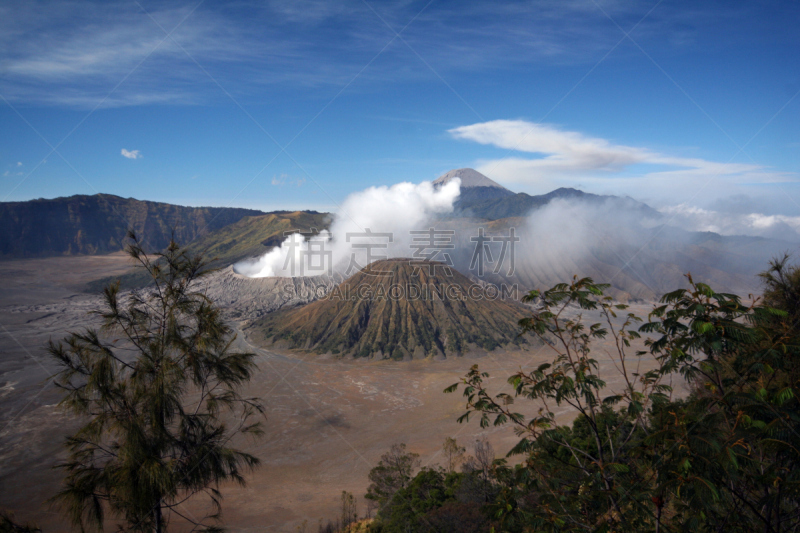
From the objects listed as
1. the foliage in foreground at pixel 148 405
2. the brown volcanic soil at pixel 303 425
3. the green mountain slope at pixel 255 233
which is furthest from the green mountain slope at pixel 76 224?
the foliage in foreground at pixel 148 405

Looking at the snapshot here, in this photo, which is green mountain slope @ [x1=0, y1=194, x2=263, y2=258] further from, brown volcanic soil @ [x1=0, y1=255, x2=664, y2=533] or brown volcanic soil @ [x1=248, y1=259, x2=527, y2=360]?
brown volcanic soil @ [x1=0, y1=255, x2=664, y2=533]

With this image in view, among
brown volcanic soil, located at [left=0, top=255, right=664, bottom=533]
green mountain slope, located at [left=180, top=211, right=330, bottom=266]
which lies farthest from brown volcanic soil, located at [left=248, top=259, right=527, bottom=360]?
green mountain slope, located at [left=180, top=211, right=330, bottom=266]

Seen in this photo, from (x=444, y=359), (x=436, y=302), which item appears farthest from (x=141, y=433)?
(x=436, y=302)

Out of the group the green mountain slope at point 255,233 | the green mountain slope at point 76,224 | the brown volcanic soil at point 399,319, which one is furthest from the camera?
the green mountain slope at point 76,224

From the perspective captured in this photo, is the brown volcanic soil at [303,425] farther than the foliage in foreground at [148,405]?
Yes

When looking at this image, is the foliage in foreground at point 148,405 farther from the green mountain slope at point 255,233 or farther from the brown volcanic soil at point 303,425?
the green mountain slope at point 255,233

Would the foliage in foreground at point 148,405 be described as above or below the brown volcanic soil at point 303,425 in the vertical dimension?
above
